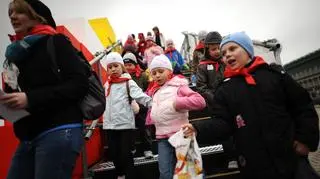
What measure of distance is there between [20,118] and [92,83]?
1.55ft

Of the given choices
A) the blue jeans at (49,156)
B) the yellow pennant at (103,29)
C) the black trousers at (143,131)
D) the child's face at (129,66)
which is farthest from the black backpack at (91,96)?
the yellow pennant at (103,29)

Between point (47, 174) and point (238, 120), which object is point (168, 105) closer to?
point (238, 120)

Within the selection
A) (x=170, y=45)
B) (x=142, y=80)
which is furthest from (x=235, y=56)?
(x=170, y=45)

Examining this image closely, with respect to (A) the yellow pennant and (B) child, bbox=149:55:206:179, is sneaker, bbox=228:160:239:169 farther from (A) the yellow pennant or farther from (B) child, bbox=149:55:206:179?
(A) the yellow pennant

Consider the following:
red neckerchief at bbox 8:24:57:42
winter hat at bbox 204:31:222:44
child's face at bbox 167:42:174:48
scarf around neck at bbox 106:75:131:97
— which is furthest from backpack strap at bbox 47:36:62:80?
child's face at bbox 167:42:174:48

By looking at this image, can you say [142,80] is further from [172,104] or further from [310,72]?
[310,72]

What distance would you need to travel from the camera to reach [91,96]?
186 centimetres

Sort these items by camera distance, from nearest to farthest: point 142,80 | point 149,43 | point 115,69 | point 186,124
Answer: point 186,124
point 115,69
point 142,80
point 149,43

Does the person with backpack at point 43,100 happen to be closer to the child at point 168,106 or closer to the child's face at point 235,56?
the child's face at point 235,56

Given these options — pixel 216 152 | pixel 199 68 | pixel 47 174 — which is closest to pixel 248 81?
pixel 47 174

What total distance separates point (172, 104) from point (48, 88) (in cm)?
192

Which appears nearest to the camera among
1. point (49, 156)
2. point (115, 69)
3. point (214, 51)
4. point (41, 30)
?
point (49, 156)

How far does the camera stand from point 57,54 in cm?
173

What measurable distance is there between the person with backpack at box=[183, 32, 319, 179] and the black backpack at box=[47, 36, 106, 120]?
703 mm
